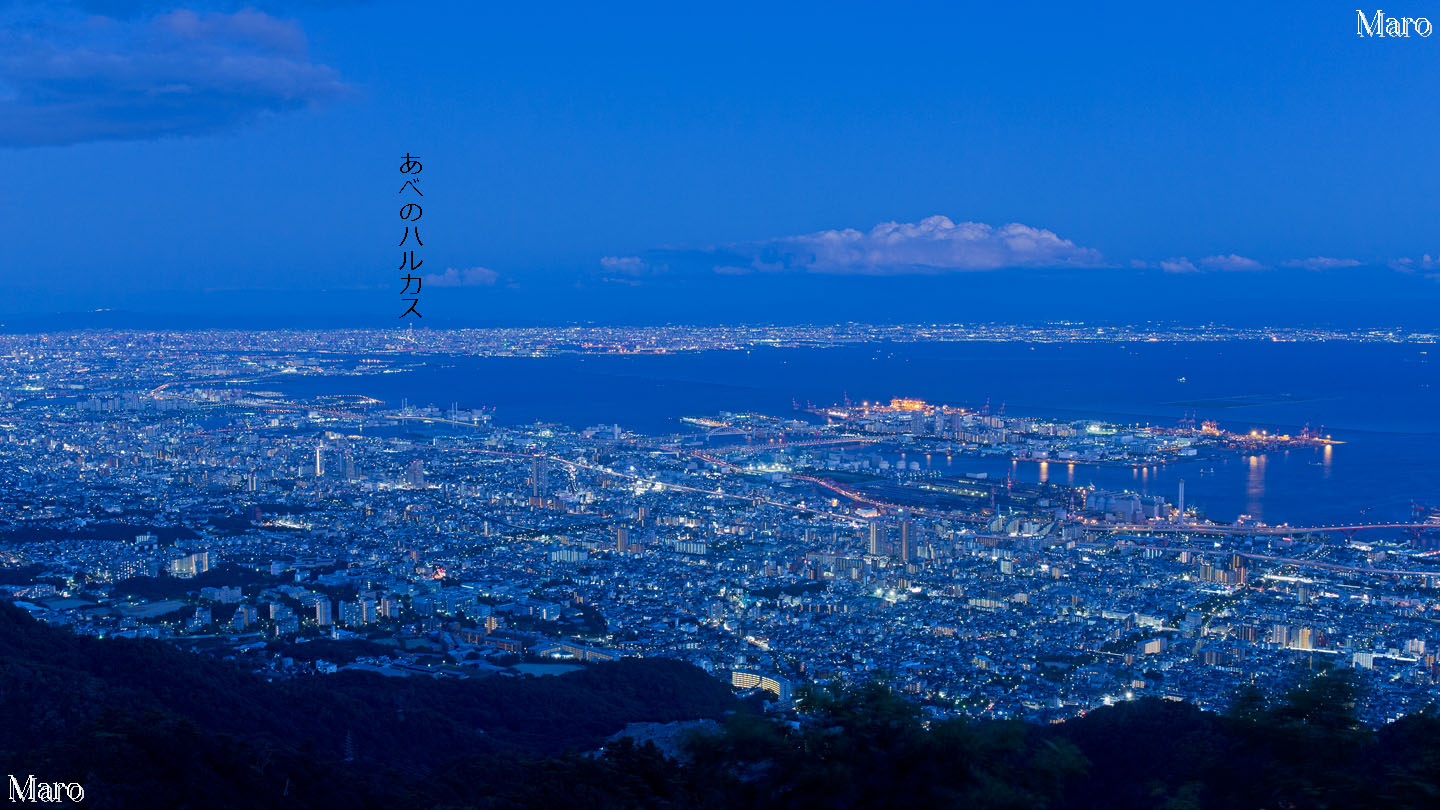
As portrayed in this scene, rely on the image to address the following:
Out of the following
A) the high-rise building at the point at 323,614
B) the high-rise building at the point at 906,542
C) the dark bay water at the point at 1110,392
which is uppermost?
the dark bay water at the point at 1110,392

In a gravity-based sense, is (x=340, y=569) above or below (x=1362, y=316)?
below

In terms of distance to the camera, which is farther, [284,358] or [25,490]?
[284,358]

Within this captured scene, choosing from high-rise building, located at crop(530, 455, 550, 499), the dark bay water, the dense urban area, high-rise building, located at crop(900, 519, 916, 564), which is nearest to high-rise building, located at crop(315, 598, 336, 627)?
the dense urban area

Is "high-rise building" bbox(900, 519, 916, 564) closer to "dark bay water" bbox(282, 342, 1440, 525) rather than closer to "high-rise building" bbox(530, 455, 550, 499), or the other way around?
"dark bay water" bbox(282, 342, 1440, 525)

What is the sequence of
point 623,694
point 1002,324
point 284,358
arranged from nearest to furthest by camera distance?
1. point 623,694
2. point 284,358
3. point 1002,324

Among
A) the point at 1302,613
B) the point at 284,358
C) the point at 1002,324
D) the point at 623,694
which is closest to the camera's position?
the point at 623,694

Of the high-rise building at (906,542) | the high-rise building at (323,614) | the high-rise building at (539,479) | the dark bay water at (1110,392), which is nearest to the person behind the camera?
the high-rise building at (323,614)

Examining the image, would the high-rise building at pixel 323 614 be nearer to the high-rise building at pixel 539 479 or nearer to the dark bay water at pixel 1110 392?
the high-rise building at pixel 539 479

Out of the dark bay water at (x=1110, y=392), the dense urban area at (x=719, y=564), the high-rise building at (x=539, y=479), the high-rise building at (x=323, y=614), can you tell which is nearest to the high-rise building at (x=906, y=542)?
the dense urban area at (x=719, y=564)

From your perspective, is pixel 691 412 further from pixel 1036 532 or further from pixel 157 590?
pixel 157 590

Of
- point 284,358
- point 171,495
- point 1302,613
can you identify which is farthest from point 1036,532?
point 284,358
